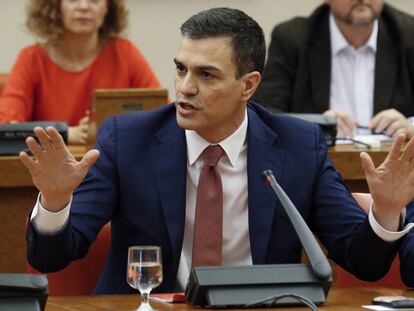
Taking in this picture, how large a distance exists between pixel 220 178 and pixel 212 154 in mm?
74

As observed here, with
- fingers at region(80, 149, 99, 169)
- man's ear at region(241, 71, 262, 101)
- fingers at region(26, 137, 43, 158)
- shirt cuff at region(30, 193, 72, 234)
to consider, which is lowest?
shirt cuff at region(30, 193, 72, 234)

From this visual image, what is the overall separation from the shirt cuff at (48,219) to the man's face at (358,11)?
9.77 feet

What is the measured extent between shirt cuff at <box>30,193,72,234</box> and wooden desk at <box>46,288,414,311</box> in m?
0.18

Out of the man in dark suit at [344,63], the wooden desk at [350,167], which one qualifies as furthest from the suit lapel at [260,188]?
the man in dark suit at [344,63]

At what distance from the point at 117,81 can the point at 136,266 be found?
3.14 m

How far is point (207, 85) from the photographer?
287cm

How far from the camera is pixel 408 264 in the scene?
2770mm

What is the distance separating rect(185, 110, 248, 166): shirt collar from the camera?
2975 mm

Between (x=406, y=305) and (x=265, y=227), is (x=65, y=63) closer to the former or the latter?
(x=265, y=227)

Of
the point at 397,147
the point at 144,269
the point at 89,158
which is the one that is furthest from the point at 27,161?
the point at 397,147

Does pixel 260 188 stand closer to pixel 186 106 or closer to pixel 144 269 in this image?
pixel 186 106

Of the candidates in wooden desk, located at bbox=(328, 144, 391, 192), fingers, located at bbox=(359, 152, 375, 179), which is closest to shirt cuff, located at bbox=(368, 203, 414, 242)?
fingers, located at bbox=(359, 152, 375, 179)

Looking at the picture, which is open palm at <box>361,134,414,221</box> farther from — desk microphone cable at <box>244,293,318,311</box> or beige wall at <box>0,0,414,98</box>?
beige wall at <box>0,0,414,98</box>

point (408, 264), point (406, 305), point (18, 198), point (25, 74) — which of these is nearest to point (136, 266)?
point (406, 305)
